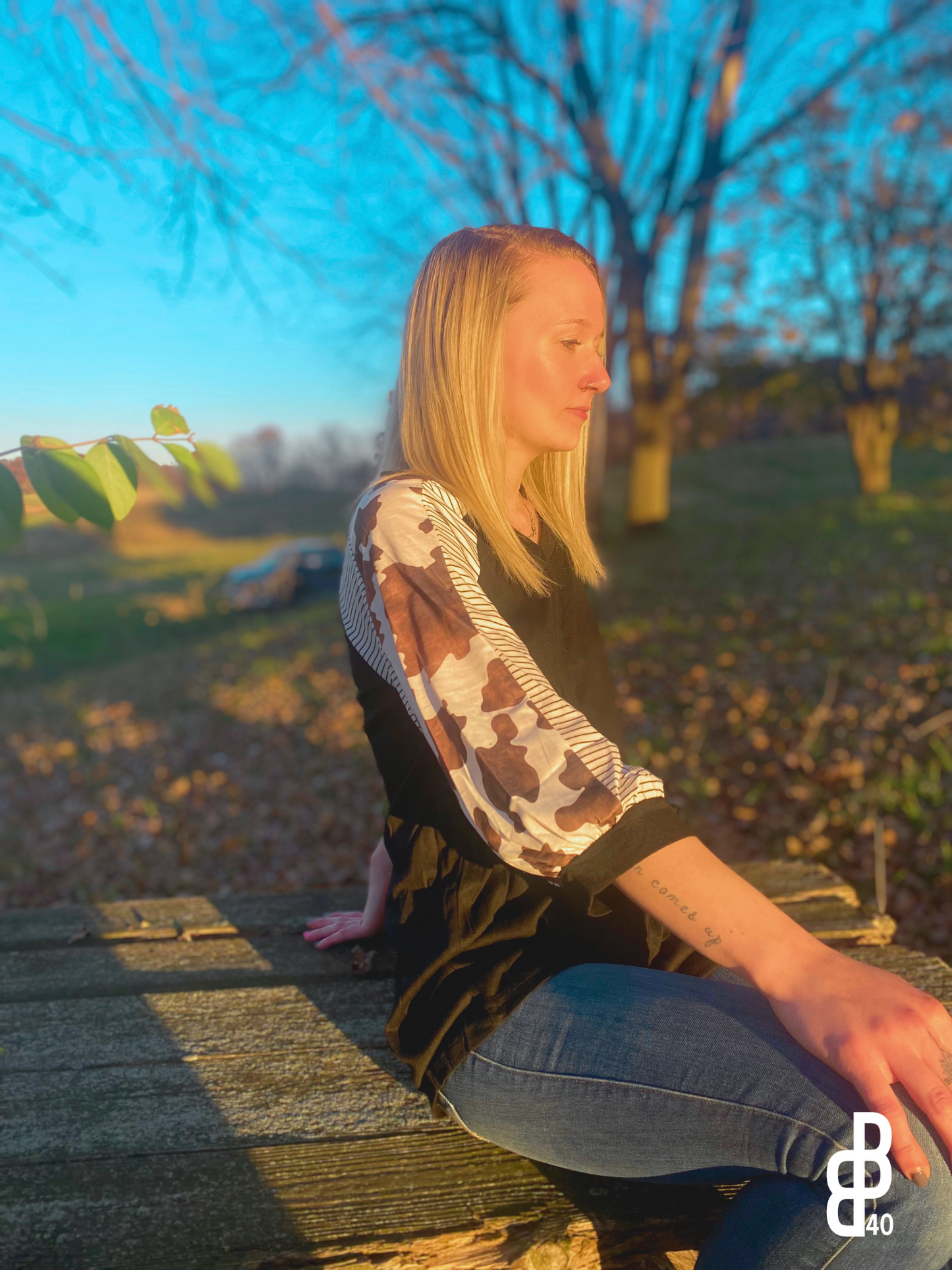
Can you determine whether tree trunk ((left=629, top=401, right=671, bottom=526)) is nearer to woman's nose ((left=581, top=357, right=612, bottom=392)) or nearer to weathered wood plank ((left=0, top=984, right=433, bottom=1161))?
woman's nose ((left=581, top=357, right=612, bottom=392))

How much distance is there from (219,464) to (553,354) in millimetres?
728

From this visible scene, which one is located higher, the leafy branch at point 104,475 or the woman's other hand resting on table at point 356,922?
the leafy branch at point 104,475

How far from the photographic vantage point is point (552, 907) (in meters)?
1.58

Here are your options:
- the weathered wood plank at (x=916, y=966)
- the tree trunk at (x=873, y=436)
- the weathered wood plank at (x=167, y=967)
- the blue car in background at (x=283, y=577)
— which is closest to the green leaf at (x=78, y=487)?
the weathered wood plank at (x=167, y=967)

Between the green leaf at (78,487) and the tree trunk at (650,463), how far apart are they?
526 inches

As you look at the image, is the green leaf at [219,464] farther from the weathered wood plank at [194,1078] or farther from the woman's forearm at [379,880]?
the weathered wood plank at [194,1078]

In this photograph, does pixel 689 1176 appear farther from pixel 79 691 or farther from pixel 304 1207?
pixel 79 691

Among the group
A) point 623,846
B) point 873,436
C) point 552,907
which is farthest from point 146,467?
point 873,436

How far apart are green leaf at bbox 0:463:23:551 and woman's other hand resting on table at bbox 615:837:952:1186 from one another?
1085 millimetres

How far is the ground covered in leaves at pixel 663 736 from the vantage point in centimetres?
499

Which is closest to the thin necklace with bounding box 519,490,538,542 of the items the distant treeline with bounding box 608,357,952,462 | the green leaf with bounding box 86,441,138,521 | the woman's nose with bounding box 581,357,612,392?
the woman's nose with bounding box 581,357,612,392

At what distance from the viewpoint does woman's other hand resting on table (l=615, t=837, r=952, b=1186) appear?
112cm

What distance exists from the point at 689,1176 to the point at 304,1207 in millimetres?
689

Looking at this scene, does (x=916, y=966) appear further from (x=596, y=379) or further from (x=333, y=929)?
(x=596, y=379)
